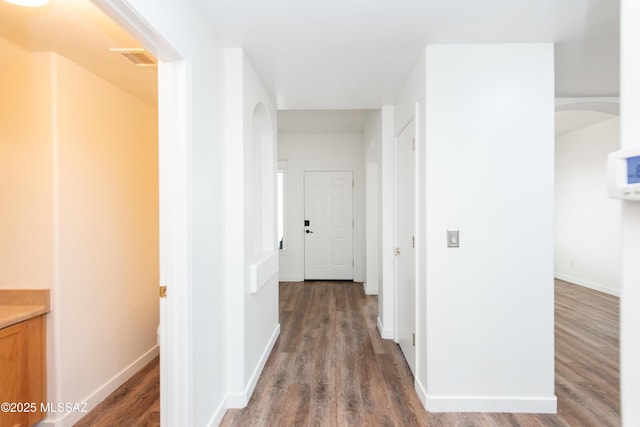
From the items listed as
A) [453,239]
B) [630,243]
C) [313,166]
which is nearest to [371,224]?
[313,166]

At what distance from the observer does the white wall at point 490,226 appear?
78.8 inches

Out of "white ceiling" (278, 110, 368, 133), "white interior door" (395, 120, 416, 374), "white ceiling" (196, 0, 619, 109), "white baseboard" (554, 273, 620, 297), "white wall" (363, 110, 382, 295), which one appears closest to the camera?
"white ceiling" (196, 0, 619, 109)

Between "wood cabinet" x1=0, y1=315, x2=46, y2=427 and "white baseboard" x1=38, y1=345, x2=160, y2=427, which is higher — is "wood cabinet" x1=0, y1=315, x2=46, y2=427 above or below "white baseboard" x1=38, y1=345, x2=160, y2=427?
above

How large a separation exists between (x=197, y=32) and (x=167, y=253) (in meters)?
1.14

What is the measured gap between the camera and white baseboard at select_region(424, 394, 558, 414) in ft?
6.55

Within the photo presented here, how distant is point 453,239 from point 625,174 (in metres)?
1.33

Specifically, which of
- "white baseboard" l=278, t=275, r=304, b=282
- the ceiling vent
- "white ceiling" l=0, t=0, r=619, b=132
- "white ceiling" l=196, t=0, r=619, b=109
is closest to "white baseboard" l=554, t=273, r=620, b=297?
"white ceiling" l=196, t=0, r=619, b=109

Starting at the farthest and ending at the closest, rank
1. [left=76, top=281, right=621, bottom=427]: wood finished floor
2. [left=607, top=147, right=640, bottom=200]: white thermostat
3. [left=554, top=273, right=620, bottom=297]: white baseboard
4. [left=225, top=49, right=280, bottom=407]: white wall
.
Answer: [left=554, top=273, right=620, bottom=297]: white baseboard, [left=225, top=49, right=280, bottom=407]: white wall, [left=76, top=281, right=621, bottom=427]: wood finished floor, [left=607, top=147, right=640, bottom=200]: white thermostat

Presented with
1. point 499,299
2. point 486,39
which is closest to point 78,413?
point 499,299

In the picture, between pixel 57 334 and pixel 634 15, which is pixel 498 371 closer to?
pixel 634 15

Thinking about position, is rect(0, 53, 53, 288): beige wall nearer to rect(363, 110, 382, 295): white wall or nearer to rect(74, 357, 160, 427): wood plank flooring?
rect(74, 357, 160, 427): wood plank flooring

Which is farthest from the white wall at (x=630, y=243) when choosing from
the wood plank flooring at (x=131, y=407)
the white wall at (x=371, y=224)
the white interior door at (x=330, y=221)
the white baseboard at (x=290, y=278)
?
the white baseboard at (x=290, y=278)

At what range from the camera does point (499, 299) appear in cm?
202

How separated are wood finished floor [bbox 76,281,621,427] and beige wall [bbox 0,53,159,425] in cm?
34
